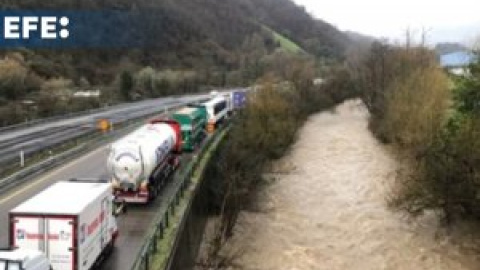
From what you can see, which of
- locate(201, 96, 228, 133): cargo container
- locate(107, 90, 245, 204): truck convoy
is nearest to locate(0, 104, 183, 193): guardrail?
locate(107, 90, 245, 204): truck convoy

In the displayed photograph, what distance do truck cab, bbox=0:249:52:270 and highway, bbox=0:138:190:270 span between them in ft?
18.9

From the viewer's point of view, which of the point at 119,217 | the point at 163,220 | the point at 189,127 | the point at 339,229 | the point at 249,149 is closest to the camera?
the point at 163,220

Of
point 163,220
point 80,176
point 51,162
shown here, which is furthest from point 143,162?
point 51,162

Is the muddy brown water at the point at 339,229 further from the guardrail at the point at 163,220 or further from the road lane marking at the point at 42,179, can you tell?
the road lane marking at the point at 42,179

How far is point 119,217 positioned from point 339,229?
35.4ft

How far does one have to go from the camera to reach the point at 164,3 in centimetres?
17050

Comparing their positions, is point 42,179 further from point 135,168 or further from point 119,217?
point 119,217

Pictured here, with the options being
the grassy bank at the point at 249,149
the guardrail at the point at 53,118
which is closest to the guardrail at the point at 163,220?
the grassy bank at the point at 249,149

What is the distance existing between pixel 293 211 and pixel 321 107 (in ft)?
184

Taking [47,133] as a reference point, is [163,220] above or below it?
below

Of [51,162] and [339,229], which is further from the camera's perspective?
[51,162]

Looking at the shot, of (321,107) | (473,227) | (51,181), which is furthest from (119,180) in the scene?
(321,107)

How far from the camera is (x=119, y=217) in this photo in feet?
80.7

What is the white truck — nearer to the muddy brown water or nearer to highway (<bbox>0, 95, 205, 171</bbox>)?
the muddy brown water
